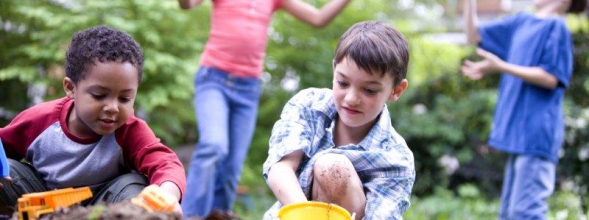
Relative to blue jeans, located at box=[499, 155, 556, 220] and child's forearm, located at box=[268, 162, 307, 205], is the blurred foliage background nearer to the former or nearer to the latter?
blue jeans, located at box=[499, 155, 556, 220]

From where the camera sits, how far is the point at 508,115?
13.9ft

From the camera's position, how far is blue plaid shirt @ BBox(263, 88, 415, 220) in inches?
101

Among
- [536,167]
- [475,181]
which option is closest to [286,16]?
[475,181]

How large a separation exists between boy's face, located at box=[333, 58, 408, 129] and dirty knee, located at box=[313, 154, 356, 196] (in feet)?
0.61

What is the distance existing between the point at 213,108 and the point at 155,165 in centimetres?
146

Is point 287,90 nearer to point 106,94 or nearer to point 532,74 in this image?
point 532,74

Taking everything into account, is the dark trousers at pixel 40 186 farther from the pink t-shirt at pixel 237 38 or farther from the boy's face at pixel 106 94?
the pink t-shirt at pixel 237 38

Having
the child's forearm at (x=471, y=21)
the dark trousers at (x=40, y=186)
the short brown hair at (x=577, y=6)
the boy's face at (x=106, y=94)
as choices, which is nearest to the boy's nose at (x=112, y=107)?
the boy's face at (x=106, y=94)

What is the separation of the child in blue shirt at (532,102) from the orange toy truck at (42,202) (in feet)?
9.35

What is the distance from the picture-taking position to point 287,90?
300 inches

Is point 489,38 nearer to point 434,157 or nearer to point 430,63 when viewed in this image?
point 434,157

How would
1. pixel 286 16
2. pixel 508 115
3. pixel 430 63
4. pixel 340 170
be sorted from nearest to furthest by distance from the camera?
pixel 340 170, pixel 508 115, pixel 286 16, pixel 430 63

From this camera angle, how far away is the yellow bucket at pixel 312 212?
2076mm

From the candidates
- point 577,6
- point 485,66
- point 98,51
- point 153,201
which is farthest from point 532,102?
point 153,201
